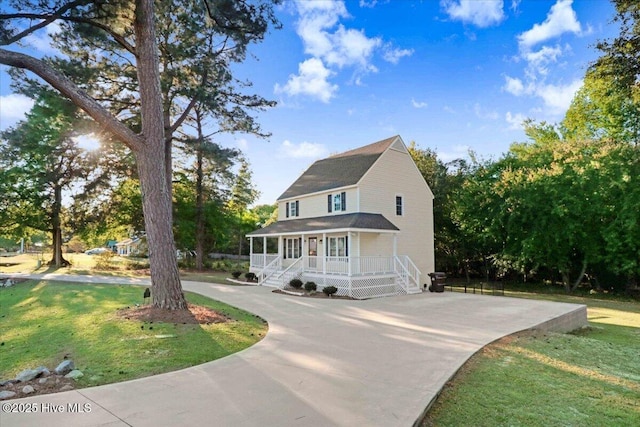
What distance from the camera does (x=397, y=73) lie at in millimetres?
18875

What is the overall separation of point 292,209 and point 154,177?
14.6 m

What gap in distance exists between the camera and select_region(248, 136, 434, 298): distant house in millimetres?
17286

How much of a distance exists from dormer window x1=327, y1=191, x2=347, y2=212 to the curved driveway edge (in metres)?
10.5

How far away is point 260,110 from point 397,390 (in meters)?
Answer: 19.3

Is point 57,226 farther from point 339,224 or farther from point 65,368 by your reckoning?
point 65,368

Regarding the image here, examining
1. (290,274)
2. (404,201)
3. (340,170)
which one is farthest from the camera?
(340,170)

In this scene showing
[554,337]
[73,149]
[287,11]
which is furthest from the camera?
[73,149]

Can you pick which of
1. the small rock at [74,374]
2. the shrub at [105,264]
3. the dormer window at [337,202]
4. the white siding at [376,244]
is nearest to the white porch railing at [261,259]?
the dormer window at [337,202]

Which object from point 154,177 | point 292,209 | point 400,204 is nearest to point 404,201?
point 400,204

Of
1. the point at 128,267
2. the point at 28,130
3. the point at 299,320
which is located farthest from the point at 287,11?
the point at 128,267

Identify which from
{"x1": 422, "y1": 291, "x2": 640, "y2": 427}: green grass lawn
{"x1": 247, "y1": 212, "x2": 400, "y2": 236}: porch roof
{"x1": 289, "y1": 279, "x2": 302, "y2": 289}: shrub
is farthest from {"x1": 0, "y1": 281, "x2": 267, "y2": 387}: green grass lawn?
{"x1": 247, "y1": 212, "x2": 400, "y2": 236}: porch roof

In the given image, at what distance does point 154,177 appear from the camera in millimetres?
9719

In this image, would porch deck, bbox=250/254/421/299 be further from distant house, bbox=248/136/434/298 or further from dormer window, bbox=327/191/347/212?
dormer window, bbox=327/191/347/212

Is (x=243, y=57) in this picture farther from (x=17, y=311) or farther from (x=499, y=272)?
(x=499, y=272)
